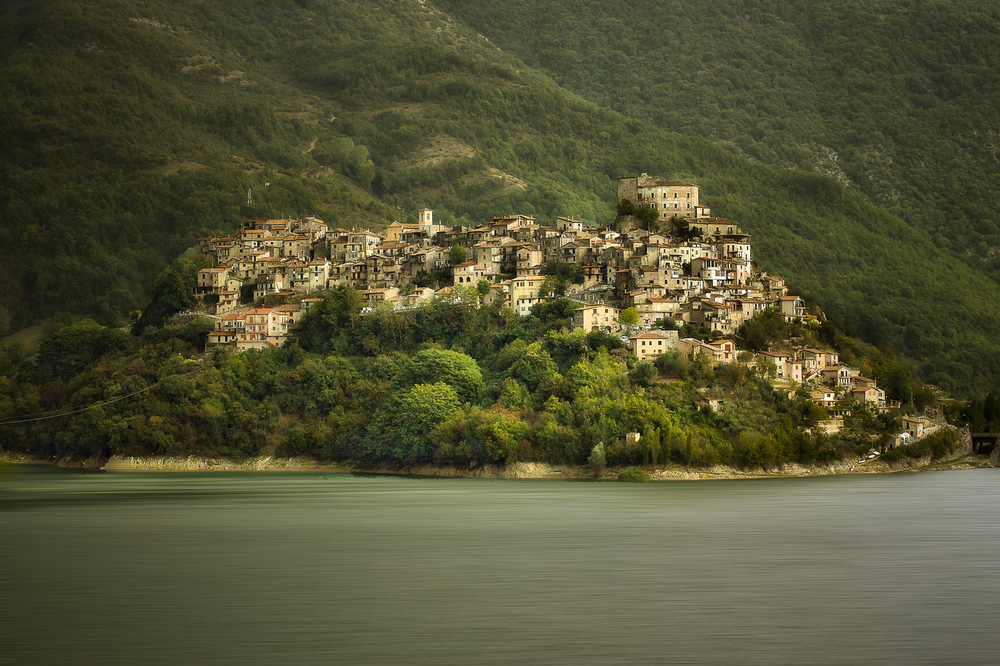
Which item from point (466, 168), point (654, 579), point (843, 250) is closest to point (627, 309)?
point (654, 579)

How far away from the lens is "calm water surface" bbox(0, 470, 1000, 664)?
25.2m

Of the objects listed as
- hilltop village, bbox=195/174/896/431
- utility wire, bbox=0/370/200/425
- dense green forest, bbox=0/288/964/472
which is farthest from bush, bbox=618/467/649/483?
utility wire, bbox=0/370/200/425

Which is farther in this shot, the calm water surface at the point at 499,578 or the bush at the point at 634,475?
the bush at the point at 634,475

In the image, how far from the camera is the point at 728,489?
203 feet

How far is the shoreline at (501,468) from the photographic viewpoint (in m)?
67.6

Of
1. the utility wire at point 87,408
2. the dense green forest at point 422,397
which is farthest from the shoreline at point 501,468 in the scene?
the utility wire at point 87,408

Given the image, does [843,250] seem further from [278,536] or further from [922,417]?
[278,536]

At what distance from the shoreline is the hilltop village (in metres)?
3.78

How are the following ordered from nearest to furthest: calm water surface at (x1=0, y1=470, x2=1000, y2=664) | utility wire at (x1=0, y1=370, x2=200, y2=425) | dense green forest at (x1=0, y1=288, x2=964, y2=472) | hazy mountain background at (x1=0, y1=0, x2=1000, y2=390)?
calm water surface at (x1=0, y1=470, x2=1000, y2=664), dense green forest at (x1=0, y1=288, x2=964, y2=472), utility wire at (x1=0, y1=370, x2=200, y2=425), hazy mountain background at (x1=0, y1=0, x2=1000, y2=390)

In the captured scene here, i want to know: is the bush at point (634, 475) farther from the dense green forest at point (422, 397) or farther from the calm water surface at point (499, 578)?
the calm water surface at point (499, 578)

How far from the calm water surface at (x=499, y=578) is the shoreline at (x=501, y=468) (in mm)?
8998

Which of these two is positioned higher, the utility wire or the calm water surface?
the utility wire

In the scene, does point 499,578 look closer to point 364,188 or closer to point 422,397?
point 422,397

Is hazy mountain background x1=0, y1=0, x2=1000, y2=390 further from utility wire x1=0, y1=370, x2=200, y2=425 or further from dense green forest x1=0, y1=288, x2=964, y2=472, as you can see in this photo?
utility wire x1=0, y1=370, x2=200, y2=425
